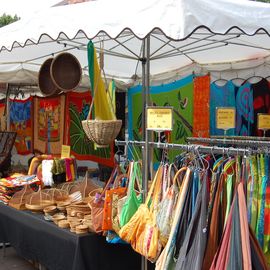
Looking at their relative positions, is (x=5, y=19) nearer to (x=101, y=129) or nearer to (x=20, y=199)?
(x=20, y=199)

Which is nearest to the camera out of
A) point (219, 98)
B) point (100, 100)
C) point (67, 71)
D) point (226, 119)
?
point (100, 100)

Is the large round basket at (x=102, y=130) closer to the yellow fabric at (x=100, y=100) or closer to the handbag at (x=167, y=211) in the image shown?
the yellow fabric at (x=100, y=100)

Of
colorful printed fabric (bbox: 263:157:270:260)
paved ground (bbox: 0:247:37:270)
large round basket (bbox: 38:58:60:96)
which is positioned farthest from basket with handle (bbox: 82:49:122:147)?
paved ground (bbox: 0:247:37:270)

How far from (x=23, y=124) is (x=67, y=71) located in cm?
338

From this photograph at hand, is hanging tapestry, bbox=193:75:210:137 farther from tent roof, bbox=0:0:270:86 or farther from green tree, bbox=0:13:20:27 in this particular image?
green tree, bbox=0:13:20:27

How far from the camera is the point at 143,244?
2.25m

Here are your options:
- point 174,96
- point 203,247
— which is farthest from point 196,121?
point 203,247

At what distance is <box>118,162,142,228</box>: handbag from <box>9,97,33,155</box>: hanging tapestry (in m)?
4.29

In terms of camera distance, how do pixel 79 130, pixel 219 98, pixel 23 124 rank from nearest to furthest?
pixel 219 98 < pixel 79 130 < pixel 23 124

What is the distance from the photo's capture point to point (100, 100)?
9.77 feet

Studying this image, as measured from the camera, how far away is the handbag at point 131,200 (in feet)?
8.31

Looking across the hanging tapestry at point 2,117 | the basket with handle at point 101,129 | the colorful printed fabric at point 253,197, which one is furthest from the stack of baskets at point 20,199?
the hanging tapestry at point 2,117

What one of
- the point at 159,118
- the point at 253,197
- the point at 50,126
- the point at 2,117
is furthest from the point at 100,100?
the point at 2,117

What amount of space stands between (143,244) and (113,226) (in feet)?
1.34
